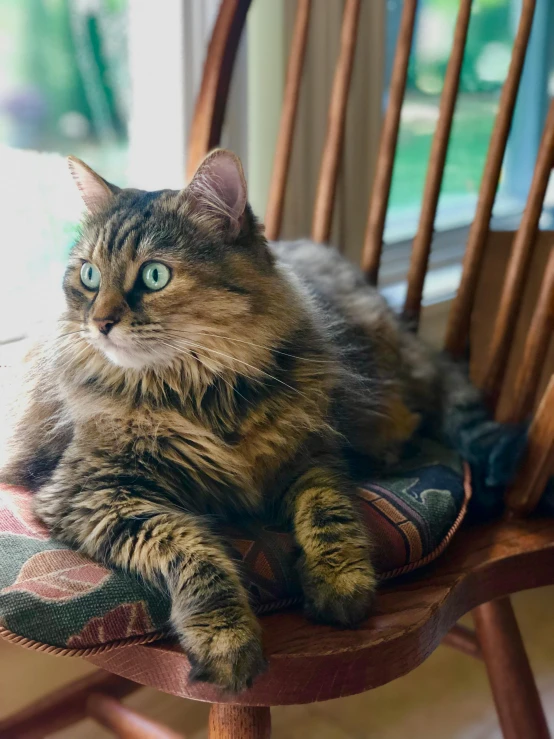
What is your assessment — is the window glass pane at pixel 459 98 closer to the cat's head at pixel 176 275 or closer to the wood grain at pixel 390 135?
the wood grain at pixel 390 135

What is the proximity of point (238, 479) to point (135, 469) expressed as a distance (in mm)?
120

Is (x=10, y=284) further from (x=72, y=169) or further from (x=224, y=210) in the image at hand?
(x=224, y=210)

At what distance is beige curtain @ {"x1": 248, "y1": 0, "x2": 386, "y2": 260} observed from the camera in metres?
1.53

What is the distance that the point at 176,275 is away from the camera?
2.80 feet

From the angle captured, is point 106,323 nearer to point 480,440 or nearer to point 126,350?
point 126,350

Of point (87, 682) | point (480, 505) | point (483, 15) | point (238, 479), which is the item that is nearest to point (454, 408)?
point (480, 505)

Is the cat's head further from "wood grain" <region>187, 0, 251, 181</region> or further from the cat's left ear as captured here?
"wood grain" <region>187, 0, 251, 181</region>

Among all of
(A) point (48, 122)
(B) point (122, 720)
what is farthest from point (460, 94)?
(B) point (122, 720)

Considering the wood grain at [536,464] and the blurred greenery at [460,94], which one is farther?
the blurred greenery at [460,94]

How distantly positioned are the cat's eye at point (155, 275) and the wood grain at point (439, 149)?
1.71 feet

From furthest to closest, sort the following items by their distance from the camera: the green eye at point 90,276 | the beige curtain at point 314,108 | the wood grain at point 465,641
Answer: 1. the beige curtain at point 314,108
2. the wood grain at point 465,641
3. the green eye at point 90,276

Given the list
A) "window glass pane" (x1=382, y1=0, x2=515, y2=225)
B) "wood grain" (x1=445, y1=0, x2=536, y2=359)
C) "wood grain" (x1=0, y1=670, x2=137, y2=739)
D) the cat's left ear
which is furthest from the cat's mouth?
"window glass pane" (x1=382, y1=0, x2=515, y2=225)

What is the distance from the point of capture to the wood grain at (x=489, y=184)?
1.13 metres

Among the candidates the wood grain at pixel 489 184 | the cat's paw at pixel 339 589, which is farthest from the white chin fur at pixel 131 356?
the wood grain at pixel 489 184
